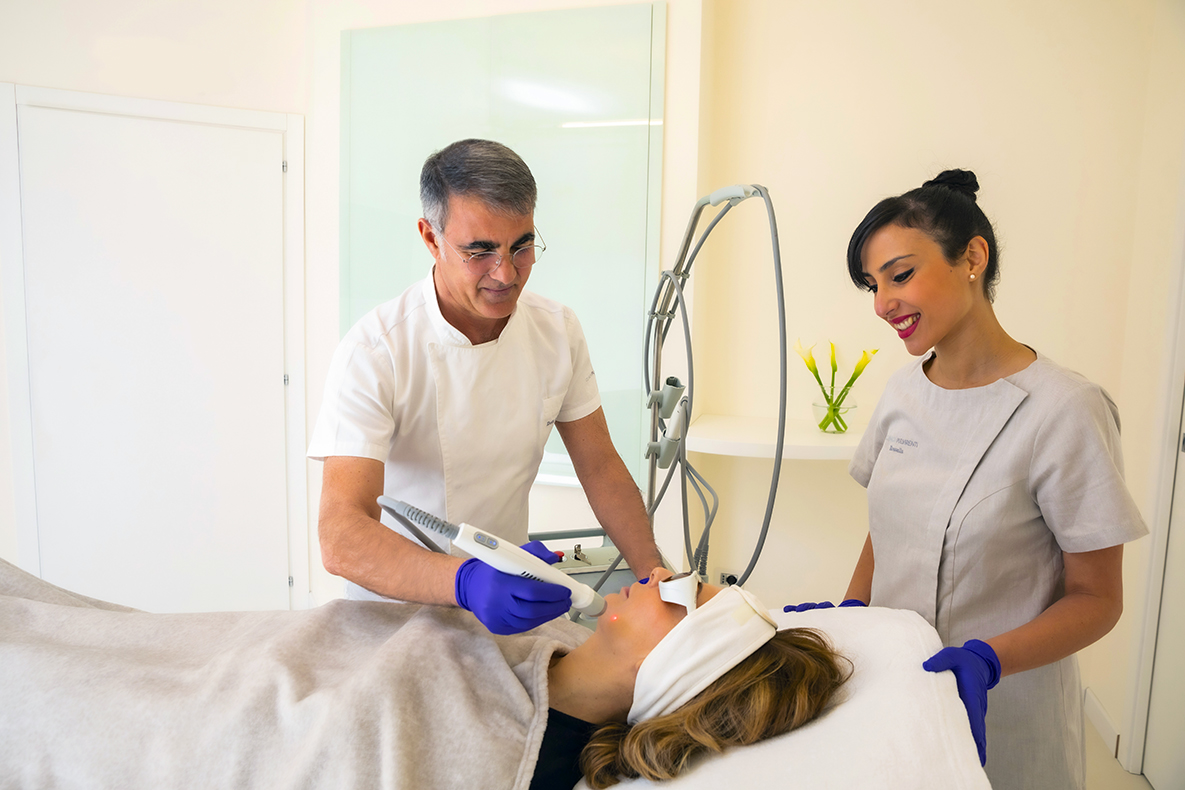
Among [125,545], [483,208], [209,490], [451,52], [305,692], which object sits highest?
[451,52]

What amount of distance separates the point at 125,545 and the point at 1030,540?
3.16 m

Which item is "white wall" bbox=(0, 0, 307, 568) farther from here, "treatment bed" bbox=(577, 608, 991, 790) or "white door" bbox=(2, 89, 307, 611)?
"treatment bed" bbox=(577, 608, 991, 790)

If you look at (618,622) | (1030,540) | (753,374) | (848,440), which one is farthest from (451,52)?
(1030,540)

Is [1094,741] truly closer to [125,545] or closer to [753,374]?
[753,374]

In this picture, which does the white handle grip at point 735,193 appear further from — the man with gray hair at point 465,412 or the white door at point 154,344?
the white door at point 154,344

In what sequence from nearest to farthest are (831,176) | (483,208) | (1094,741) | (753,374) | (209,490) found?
(483,208) → (1094,741) → (831,176) → (753,374) → (209,490)

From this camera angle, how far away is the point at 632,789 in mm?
901

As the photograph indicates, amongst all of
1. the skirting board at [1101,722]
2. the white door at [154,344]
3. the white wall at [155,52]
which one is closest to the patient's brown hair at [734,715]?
the skirting board at [1101,722]

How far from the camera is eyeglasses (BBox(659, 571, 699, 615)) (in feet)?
3.38

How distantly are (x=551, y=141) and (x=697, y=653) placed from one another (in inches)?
80.5

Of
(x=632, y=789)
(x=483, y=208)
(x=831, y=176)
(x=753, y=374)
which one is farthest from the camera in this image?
(x=753, y=374)

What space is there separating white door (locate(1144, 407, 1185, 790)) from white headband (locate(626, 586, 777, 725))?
162 cm

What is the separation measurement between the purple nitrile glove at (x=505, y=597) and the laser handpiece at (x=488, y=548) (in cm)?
1

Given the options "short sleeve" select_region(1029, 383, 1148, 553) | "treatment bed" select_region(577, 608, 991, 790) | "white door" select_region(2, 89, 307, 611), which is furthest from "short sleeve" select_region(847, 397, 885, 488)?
"white door" select_region(2, 89, 307, 611)
